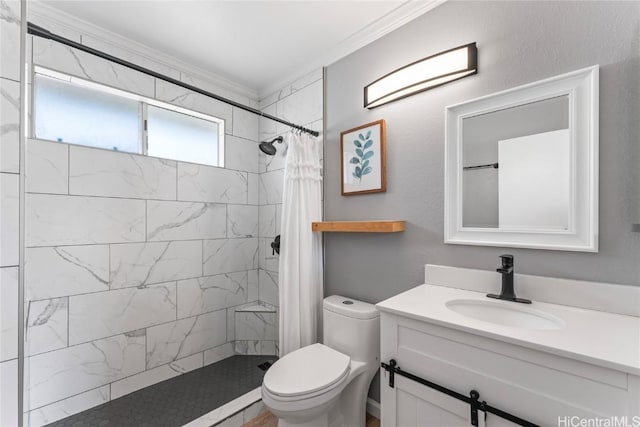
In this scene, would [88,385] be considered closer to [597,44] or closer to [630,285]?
[630,285]

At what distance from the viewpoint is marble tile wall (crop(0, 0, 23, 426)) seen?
27.8 inches

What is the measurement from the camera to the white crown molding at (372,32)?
1.56m

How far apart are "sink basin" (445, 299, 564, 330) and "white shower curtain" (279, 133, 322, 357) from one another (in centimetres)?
99

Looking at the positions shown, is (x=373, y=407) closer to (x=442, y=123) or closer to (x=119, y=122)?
(x=442, y=123)

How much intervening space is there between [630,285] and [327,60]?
2137 mm

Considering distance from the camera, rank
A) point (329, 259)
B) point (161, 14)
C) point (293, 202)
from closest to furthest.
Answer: point (161, 14), point (293, 202), point (329, 259)

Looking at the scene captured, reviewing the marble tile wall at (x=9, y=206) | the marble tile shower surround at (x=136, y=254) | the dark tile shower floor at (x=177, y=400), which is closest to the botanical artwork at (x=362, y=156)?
the marble tile shower surround at (x=136, y=254)

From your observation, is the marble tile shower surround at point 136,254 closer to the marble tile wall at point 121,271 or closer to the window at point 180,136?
the marble tile wall at point 121,271

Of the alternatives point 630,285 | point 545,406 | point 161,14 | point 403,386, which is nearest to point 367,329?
point 403,386

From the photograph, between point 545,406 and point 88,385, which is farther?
point 88,385

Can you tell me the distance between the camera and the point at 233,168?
2.53 m

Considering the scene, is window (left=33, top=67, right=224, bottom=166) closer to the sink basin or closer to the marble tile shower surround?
the marble tile shower surround

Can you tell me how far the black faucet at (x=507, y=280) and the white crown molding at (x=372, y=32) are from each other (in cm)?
143

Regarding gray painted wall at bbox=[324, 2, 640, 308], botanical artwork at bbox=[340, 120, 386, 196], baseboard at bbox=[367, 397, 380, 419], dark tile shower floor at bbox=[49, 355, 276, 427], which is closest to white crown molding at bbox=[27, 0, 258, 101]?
gray painted wall at bbox=[324, 2, 640, 308]
